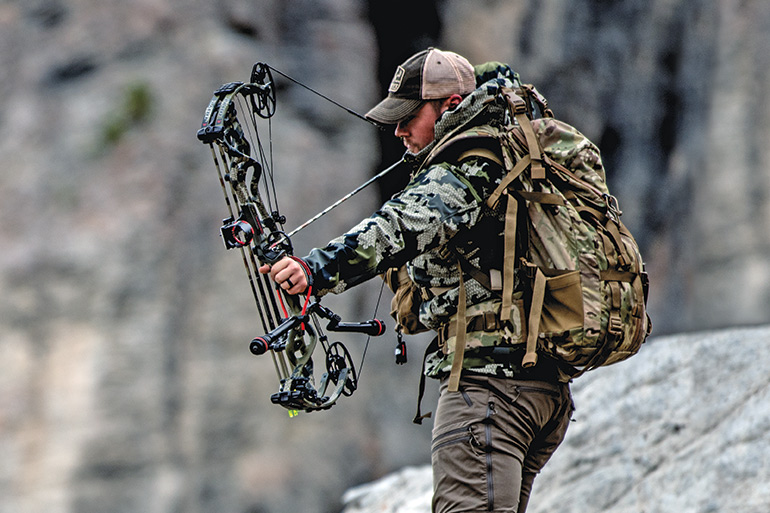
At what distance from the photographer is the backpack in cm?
272

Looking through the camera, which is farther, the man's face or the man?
the man's face

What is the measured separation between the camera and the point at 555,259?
9.04ft

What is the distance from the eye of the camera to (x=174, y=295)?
7.90m

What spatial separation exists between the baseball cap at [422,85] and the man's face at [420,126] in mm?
25

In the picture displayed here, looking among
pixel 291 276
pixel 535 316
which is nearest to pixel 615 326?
pixel 535 316

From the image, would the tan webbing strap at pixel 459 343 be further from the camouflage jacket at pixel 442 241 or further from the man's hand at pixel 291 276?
the man's hand at pixel 291 276

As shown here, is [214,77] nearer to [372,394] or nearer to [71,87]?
[71,87]

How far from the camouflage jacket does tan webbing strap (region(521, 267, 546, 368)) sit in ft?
0.13

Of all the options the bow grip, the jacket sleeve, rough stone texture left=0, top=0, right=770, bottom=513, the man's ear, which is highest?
rough stone texture left=0, top=0, right=770, bottom=513

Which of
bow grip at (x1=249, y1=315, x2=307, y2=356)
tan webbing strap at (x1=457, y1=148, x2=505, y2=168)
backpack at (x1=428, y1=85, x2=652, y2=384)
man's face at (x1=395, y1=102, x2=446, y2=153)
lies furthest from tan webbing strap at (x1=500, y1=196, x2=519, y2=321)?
bow grip at (x1=249, y1=315, x2=307, y2=356)

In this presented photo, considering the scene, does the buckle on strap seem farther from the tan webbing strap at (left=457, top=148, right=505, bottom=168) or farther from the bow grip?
the bow grip

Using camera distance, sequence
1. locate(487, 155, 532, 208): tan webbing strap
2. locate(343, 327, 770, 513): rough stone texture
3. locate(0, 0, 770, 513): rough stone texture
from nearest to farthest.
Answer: locate(487, 155, 532, 208): tan webbing strap, locate(343, 327, 770, 513): rough stone texture, locate(0, 0, 770, 513): rough stone texture

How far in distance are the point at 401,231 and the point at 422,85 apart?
20.8 inches

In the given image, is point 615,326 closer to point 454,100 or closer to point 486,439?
point 486,439
